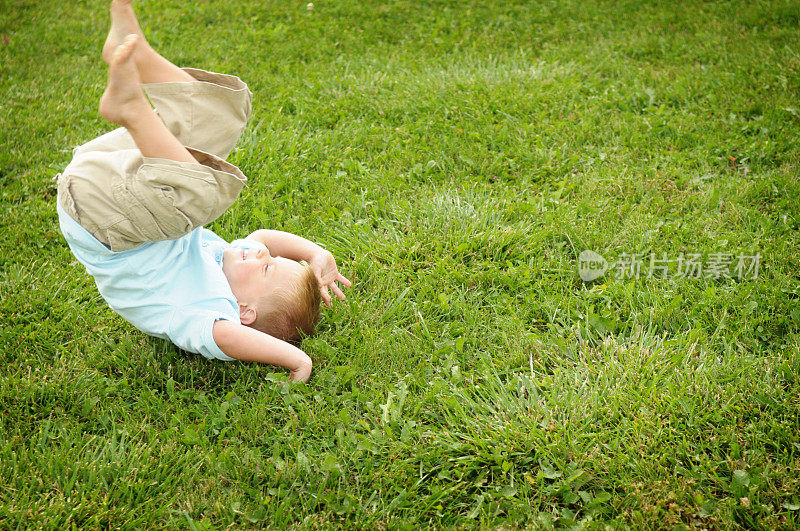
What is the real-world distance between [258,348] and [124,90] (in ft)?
4.01

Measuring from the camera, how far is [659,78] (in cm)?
545

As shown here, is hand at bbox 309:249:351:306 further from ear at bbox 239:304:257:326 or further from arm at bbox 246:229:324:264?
ear at bbox 239:304:257:326

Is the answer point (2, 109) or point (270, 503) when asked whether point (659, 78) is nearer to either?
point (270, 503)

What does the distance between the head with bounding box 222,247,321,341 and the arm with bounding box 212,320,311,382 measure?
164mm

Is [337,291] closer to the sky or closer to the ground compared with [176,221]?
closer to the ground

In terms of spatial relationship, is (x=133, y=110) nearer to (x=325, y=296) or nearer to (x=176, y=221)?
(x=176, y=221)

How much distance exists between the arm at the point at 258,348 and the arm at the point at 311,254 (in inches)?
18.7

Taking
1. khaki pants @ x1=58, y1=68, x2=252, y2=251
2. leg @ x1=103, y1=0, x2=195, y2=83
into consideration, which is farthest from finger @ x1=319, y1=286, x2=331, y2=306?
leg @ x1=103, y1=0, x2=195, y2=83

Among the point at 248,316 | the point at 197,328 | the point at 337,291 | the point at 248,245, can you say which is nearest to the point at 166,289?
the point at 197,328

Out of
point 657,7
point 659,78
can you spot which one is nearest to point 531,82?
point 659,78

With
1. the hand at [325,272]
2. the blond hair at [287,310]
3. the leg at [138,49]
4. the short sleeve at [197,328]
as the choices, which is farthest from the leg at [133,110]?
the hand at [325,272]

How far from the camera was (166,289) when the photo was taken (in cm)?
280

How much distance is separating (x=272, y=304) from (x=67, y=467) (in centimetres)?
110

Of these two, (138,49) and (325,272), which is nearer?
(138,49)
